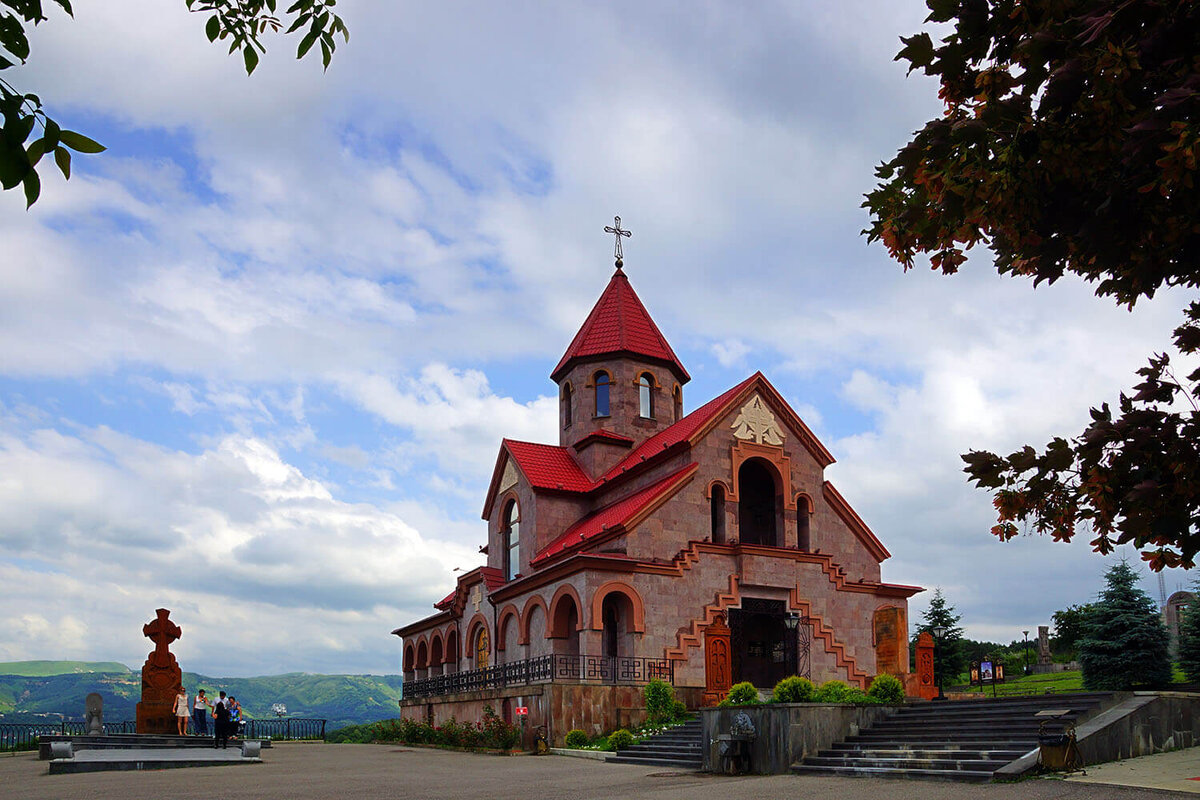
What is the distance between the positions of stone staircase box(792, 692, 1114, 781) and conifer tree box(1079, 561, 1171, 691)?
15.3m

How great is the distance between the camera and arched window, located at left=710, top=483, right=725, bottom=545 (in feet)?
99.8

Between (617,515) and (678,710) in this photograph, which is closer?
(678,710)

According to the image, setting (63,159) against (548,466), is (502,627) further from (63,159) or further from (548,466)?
(63,159)

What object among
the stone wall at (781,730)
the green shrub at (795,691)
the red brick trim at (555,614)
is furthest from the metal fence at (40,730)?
the green shrub at (795,691)

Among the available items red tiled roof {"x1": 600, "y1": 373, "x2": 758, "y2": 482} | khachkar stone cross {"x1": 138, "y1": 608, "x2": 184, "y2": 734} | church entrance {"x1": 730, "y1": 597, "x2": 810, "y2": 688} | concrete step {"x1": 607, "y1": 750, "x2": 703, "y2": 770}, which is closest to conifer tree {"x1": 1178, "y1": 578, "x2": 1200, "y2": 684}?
church entrance {"x1": 730, "y1": 597, "x2": 810, "y2": 688}

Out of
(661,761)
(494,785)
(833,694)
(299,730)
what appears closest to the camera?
(494,785)

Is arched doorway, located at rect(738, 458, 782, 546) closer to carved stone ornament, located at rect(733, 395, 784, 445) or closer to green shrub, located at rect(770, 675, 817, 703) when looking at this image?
carved stone ornament, located at rect(733, 395, 784, 445)

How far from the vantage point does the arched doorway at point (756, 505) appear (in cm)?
3300

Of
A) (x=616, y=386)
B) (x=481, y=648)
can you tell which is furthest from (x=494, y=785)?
(x=616, y=386)

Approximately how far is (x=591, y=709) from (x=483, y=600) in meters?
9.56

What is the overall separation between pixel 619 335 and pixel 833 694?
19154mm

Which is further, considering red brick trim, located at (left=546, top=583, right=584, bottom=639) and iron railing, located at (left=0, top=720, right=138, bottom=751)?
iron railing, located at (left=0, top=720, right=138, bottom=751)

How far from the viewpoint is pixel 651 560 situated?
1114 inches

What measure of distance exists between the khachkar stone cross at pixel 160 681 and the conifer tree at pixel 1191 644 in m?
31.4
